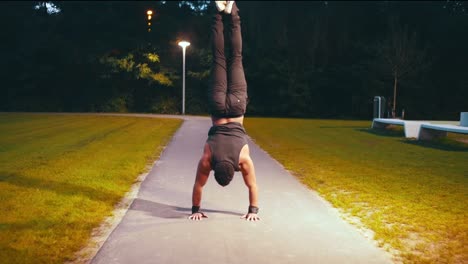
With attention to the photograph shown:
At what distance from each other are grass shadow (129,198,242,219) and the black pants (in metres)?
1.39

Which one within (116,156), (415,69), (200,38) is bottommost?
(116,156)

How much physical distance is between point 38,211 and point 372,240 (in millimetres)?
4316

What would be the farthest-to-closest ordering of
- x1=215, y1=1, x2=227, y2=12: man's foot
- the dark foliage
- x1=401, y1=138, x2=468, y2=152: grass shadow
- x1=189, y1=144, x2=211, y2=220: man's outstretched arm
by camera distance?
the dark foliage → x1=401, y1=138, x2=468, y2=152: grass shadow → x1=215, y1=1, x2=227, y2=12: man's foot → x1=189, y1=144, x2=211, y2=220: man's outstretched arm

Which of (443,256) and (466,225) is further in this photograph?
(466,225)

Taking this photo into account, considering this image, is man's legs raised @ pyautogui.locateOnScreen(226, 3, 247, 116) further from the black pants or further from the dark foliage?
the dark foliage

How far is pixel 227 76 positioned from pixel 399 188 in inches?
161

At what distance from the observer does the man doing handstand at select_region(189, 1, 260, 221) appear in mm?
5129

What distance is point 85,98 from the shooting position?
43.7m

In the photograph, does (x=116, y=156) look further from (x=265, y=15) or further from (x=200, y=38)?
(x=265, y=15)

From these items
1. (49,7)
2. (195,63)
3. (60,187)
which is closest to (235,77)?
(60,187)

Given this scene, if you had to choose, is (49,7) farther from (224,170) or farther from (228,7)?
(224,170)

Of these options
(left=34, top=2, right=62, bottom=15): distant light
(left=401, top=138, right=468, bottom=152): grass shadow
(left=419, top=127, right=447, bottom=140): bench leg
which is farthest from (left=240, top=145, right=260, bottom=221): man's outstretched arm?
(left=34, top=2, right=62, bottom=15): distant light

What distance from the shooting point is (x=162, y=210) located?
5.91 meters

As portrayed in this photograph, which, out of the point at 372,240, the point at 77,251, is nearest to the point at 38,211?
the point at 77,251
